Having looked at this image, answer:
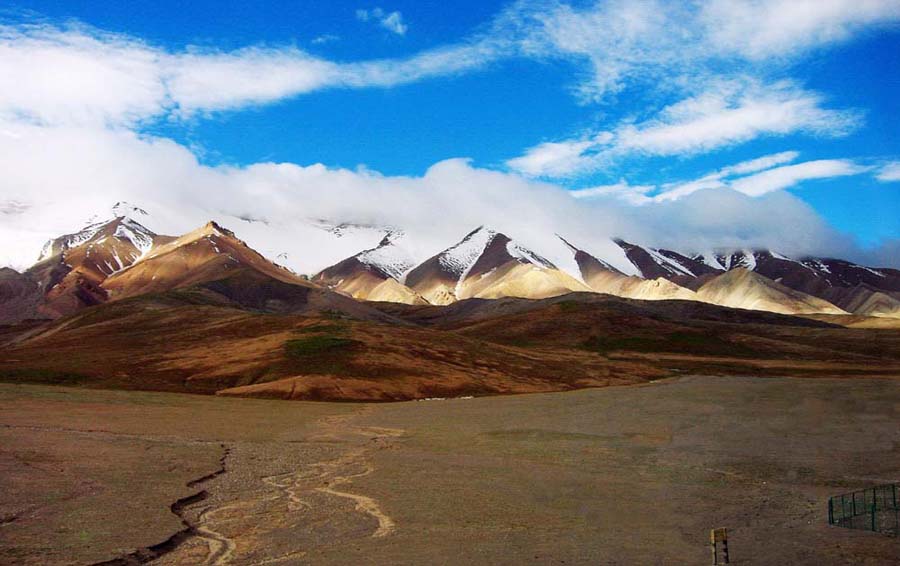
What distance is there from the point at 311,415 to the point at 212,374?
27.0 m

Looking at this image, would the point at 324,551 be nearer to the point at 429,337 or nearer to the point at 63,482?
the point at 63,482

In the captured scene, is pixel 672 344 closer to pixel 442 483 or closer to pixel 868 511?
pixel 442 483

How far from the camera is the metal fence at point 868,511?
23.5m

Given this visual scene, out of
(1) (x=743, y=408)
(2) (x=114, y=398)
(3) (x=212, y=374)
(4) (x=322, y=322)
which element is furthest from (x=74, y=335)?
(1) (x=743, y=408)

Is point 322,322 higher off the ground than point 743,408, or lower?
higher

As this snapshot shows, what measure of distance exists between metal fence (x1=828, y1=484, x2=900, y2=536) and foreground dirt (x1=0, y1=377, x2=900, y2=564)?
68cm

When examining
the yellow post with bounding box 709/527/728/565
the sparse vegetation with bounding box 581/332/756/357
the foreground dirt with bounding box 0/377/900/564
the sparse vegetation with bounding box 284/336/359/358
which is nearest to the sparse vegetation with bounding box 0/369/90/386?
the foreground dirt with bounding box 0/377/900/564

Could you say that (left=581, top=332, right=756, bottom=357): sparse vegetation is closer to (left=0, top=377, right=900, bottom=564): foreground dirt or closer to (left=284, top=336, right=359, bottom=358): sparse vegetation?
(left=284, top=336, right=359, bottom=358): sparse vegetation

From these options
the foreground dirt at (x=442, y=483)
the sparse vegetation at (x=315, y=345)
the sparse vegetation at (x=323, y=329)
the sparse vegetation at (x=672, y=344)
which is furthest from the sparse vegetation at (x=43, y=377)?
the sparse vegetation at (x=672, y=344)

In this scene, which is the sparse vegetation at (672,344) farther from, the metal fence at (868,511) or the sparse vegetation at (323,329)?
the metal fence at (868,511)

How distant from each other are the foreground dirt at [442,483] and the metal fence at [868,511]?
679 millimetres

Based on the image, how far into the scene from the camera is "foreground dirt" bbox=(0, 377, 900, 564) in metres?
20.1

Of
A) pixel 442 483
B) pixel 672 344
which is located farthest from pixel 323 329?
pixel 442 483

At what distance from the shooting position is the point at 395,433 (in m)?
49.0
